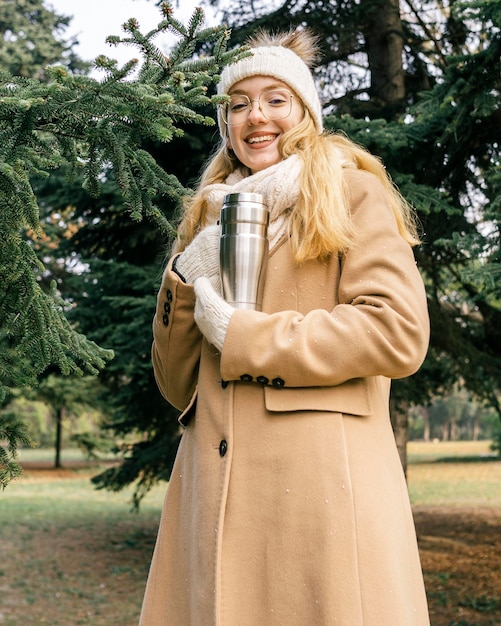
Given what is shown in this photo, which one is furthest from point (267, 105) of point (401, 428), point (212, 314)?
point (401, 428)

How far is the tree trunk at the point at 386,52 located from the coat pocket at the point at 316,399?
5.85 metres

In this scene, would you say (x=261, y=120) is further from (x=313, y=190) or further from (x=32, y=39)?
(x=32, y=39)

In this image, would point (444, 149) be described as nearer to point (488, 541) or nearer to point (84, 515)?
point (488, 541)

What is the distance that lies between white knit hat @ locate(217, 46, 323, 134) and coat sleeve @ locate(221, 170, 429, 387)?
1.89ft

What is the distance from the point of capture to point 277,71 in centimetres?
222

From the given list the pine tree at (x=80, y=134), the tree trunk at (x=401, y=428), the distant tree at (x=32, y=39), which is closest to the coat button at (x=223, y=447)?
the pine tree at (x=80, y=134)

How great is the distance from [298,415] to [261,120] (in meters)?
0.88

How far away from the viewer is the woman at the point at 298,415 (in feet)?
Result: 5.82

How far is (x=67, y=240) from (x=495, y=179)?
5360mm

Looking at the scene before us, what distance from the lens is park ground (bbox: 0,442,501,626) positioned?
6402 mm

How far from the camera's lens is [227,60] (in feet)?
6.49

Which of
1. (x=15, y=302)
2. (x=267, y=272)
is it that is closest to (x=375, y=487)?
(x=267, y=272)

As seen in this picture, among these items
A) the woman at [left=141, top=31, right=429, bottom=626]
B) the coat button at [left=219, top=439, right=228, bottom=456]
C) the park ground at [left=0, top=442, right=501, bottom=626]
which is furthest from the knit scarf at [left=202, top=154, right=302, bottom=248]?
the park ground at [left=0, top=442, right=501, bottom=626]

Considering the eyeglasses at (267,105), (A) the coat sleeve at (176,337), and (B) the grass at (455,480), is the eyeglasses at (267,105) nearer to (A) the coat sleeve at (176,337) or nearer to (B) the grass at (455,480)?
(A) the coat sleeve at (176,337)
